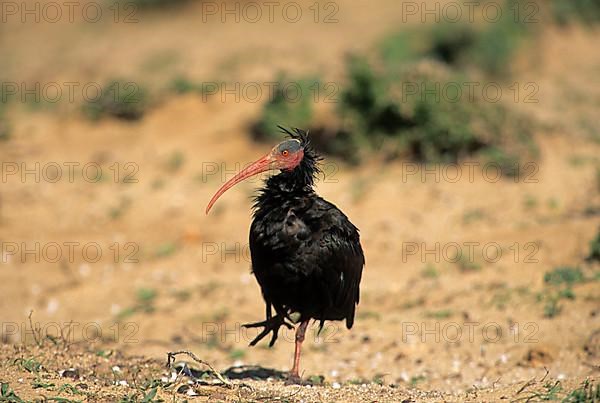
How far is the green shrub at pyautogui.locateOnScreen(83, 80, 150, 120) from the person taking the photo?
1573 centimetres

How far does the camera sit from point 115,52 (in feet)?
63.4

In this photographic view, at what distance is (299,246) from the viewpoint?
616 cm

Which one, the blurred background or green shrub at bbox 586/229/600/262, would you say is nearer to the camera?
the blurred background

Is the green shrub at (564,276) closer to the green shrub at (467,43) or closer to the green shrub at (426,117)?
the green shrub at (426,117)

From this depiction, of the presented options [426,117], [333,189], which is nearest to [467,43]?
[426,117]

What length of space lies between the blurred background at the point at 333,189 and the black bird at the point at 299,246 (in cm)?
94

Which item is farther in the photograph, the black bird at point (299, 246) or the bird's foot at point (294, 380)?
the bird's foot at point (294, 380)

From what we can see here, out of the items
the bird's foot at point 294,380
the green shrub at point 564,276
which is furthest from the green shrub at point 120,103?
the bird's foot at point 294,380

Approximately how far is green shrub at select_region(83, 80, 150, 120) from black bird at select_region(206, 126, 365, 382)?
9.61m

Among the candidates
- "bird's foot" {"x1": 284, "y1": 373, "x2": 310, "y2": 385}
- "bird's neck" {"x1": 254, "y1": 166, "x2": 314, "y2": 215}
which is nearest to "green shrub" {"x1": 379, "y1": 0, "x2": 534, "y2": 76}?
"bird's neck" {"x1": 254, "y1": 166, "x2": 314, "y2": 215}

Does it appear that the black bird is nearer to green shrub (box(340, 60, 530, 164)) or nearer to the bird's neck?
the bird's neck

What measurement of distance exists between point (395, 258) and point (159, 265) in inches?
125

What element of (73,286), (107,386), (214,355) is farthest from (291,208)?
(73,286)

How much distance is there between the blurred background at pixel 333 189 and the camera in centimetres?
846
